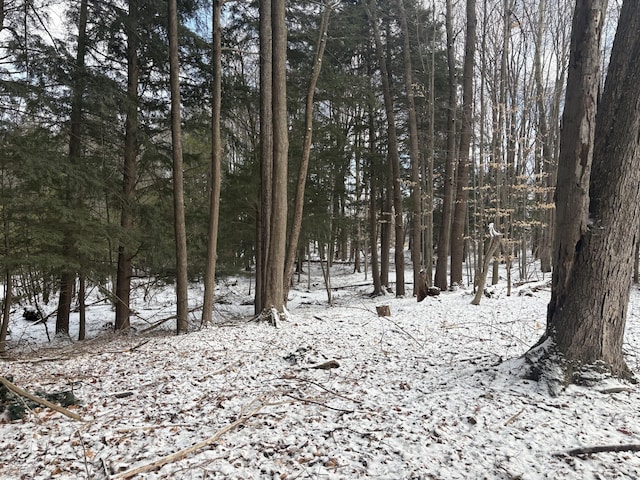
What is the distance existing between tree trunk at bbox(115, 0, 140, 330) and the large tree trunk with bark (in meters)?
8.50

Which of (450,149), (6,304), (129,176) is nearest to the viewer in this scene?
(6,304)

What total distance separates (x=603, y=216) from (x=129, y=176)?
387 inches

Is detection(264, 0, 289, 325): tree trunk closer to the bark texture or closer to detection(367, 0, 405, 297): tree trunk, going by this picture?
the bark texture

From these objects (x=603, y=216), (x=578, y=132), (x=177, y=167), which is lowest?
(x=603, y=216)

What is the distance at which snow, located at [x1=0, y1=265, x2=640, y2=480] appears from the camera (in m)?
2.66

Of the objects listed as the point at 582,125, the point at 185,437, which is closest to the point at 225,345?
the point at 185,437

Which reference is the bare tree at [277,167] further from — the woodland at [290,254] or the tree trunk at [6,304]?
the tree trunk at [6,304]

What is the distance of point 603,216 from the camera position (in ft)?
11.5

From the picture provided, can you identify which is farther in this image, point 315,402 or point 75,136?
point 75,136

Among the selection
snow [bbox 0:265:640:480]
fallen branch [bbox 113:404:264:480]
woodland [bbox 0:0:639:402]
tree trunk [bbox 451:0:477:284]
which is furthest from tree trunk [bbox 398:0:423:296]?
fallen branch [bbox 113:404:264:480]

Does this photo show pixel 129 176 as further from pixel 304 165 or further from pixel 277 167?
pixel 304 165

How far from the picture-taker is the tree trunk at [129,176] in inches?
345

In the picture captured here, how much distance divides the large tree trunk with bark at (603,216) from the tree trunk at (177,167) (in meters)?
6.77

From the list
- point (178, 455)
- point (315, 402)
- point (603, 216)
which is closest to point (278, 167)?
point (315, 402)
